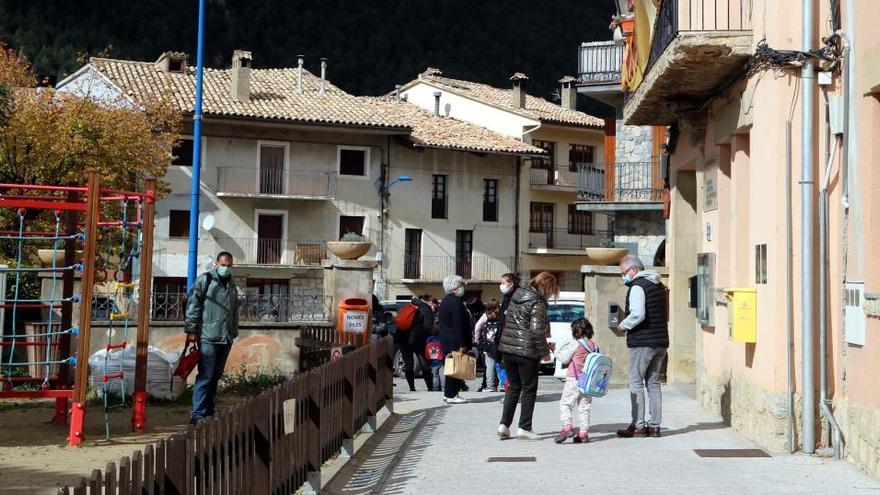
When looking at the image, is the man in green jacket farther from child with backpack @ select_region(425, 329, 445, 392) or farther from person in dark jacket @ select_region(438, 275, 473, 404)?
child with backpack @ select_region(425, 329, 445, 392)

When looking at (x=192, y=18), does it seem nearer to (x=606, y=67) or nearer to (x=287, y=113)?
(x=287, y=113)

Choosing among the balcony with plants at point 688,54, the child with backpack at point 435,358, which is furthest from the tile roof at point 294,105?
the balcony with plants at point 688,54

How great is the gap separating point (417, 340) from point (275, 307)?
3.01 metres

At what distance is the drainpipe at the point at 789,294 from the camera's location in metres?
9.70

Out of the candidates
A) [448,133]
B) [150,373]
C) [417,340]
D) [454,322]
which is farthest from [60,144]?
[448,133]

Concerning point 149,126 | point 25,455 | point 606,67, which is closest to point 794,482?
point 25,455

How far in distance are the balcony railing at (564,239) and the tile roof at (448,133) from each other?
4609mm

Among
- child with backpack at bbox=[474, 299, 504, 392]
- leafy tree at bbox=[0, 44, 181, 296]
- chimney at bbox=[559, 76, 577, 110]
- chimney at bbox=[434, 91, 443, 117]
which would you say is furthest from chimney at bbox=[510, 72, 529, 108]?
child with backpack at bbox=[474, 299, 504, 392]

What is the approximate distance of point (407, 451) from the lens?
10.6 metres

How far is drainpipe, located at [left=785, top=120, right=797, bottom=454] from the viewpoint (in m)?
9.70

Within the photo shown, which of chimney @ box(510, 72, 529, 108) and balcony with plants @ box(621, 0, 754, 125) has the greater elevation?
chimney @ box(510, 72, 529, 108)

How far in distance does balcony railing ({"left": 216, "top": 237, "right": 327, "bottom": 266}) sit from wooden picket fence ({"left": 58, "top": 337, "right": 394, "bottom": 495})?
3325 cm

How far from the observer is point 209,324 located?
12336 mm

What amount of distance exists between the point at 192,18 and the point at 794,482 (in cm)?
6833
